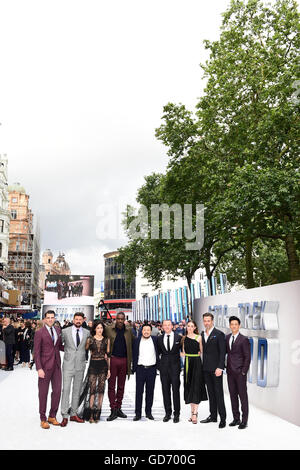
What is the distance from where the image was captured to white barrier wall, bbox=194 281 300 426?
8766 millimetres

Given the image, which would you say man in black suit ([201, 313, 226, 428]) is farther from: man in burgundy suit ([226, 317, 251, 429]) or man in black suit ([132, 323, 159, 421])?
man in black suit ([132, 323, 159, 421])

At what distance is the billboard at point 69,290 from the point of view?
46750mm

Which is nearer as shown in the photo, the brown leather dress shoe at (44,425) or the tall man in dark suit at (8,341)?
the brown leather dress shoe at (44,425)

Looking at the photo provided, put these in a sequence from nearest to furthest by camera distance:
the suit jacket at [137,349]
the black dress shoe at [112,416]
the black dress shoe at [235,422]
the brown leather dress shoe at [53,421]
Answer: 1. the brown leather dress shoe at [53,421]
2. the black dress shoe at [235,422]
3. the black dress shoe at [112,416]
4. the suit jacket at [137,349]

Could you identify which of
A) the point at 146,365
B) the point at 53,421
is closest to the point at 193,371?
the point at 146,365

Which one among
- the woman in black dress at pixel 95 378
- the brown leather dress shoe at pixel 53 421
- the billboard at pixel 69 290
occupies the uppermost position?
the billboard at pixel 69 290

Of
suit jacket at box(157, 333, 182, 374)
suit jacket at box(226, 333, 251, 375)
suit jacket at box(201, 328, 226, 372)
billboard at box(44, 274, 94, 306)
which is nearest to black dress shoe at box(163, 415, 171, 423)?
suit jacket at box(157, 333, 182, 374)

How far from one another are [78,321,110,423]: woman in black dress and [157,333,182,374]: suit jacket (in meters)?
1.03

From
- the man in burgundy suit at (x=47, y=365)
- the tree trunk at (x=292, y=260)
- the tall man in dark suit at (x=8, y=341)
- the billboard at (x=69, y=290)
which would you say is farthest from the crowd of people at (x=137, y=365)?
the billboard at (x=69, y=290)

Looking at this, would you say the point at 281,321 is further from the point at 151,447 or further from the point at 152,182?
the point at 152,182

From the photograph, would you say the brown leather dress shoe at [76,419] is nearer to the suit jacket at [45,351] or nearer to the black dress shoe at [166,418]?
the suit jacket at [45,351]
